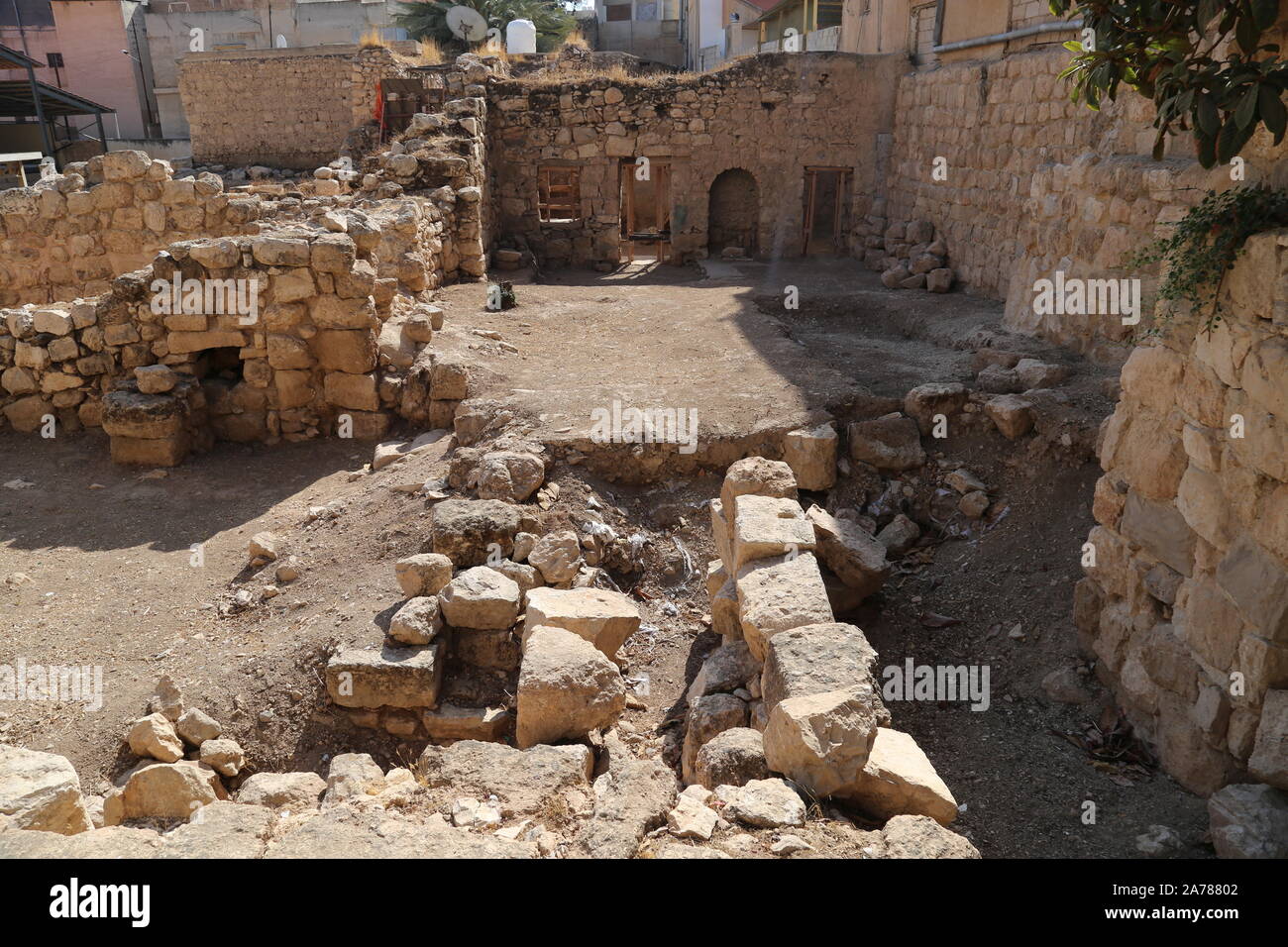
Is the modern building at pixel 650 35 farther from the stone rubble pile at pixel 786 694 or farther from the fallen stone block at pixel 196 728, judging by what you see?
the fallen stone block at pixel 196 728

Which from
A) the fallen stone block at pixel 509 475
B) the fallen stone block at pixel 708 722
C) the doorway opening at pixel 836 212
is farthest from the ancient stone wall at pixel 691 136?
the fallen stone block at pixel 708 722

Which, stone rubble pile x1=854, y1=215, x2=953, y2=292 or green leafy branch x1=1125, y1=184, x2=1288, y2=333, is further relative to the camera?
stone rubble pile x1=854, y1=215, x2=953, y2=292

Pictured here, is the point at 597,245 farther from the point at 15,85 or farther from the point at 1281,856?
the point at 15,85

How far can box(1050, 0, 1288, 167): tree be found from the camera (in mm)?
3307

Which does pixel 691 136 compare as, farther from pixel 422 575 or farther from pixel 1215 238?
pixel 1215 238

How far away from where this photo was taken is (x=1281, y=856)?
3.13 m

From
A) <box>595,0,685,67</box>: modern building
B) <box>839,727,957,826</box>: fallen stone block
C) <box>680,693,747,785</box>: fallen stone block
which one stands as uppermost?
<box>595,0,685,67</box>: modern building

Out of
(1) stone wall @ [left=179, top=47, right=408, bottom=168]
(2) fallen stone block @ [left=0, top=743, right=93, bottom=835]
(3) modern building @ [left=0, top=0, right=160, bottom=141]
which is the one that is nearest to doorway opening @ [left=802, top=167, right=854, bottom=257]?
(1) stone wall @ [left=179, top=47, right=408, bottom=168]

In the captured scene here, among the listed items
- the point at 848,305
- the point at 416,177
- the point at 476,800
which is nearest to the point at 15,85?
the point at 416,177

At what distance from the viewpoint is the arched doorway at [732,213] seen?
16250 mm

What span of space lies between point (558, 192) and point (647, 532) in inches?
551

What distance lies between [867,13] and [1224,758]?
14.8 meters

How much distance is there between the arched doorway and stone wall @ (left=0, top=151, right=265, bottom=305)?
8.24 metres
